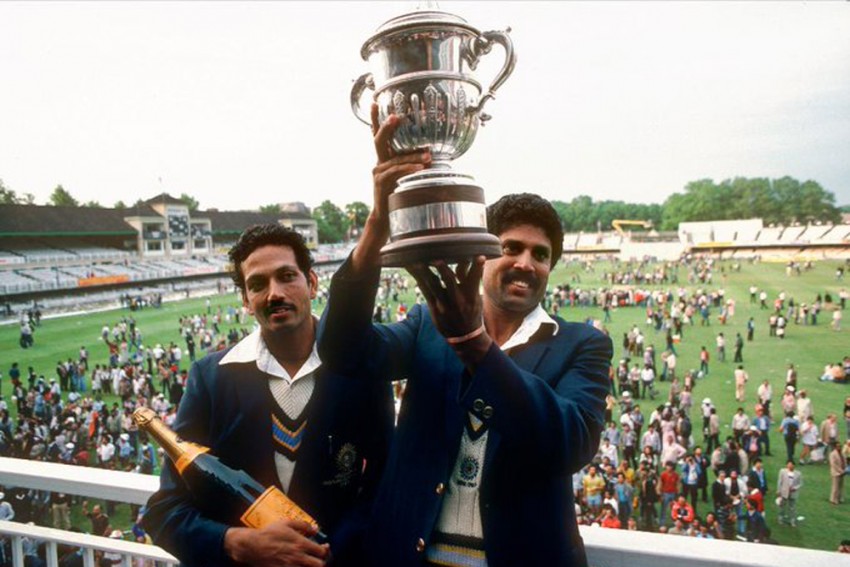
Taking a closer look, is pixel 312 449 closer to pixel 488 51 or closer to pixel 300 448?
pixel 300 448

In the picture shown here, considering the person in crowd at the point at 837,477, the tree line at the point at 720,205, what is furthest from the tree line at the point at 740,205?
the person in crowd at the point at 837,477

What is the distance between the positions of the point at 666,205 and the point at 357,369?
95.3 metres

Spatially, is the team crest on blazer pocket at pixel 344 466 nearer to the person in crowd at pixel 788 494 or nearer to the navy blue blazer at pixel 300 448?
the navy blue blazer at pixel 300 448

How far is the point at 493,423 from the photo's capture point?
1.38 metres

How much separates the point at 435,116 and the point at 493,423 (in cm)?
81

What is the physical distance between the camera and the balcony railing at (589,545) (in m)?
1.71

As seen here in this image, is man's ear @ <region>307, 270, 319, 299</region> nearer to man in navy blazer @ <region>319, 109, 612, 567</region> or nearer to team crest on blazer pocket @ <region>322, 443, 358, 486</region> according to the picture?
man in navy blazer @ <region>319, 109, 612, 567</region>

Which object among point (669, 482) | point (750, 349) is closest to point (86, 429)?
point (669, 482)

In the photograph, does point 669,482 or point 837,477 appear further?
point 837,477

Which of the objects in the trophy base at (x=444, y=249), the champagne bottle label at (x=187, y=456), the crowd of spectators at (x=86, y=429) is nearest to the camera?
the trophy base at (x=444, y=249)

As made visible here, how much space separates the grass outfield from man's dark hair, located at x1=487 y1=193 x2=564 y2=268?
29.2ft

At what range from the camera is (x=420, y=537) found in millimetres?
1584

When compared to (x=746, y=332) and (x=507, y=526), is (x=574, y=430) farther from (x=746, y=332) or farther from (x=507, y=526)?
(x=746, y=332)

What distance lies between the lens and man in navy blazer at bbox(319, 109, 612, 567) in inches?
53.7
